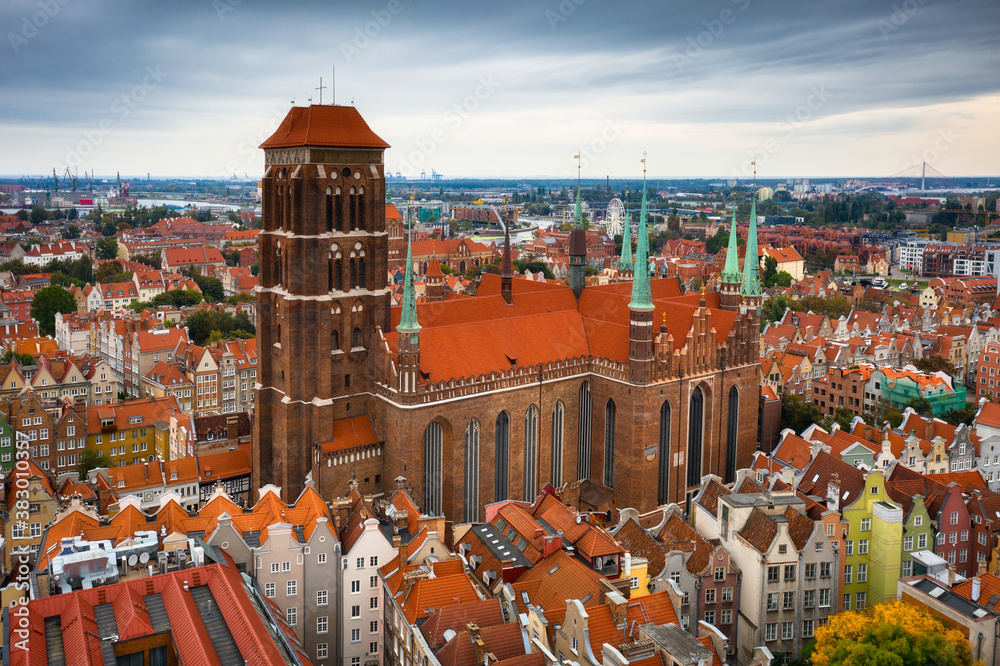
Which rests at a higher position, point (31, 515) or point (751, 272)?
point (751, 272)

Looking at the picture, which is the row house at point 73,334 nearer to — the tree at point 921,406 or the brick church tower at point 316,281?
the brick church tower at point 316,281

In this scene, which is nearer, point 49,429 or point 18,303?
point 49,429

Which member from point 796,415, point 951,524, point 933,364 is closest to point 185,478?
point 796,415

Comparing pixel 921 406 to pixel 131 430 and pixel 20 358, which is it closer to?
pixel 131 430

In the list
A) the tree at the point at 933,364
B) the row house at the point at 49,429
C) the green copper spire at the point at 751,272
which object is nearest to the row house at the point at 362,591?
the green copper spire at the point at 751,272

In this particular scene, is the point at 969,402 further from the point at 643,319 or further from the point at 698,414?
the point at 643,319
